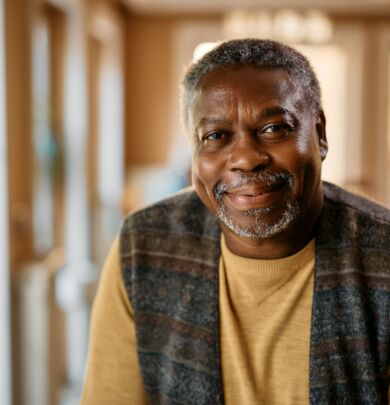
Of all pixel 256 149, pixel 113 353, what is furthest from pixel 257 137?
pixel 113 353

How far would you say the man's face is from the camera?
96 centimetres

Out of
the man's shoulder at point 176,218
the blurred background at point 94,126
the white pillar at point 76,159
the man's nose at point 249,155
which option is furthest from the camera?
the white pillar at point 76,159

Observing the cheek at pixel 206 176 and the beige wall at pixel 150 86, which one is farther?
the beige wall at pixel 150 86

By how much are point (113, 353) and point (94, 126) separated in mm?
3672

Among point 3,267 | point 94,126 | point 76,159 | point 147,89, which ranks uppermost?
point 147,89

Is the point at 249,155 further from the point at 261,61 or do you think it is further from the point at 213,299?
the point at 213,299

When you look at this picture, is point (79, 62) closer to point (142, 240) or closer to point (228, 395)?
point (142, 240)

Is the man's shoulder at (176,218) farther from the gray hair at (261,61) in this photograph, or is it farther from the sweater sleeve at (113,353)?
the gray hair at (261,61)

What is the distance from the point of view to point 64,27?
11.7ft

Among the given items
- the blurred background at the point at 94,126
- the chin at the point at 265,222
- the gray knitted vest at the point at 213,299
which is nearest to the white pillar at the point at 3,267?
the blurred background at the point at 94,126

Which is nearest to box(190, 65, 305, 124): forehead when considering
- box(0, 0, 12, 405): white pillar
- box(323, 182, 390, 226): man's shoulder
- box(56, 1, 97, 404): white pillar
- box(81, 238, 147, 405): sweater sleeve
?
box(323, 182, 390, 226): man's shoulder

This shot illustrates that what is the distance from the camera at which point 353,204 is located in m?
1.08

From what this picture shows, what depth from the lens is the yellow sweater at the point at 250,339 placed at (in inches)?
39.8

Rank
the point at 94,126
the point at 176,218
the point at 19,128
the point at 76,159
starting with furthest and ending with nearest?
the point at 94,126 → the point at 76,159 → the point at 19,128 → the point at 176,218
